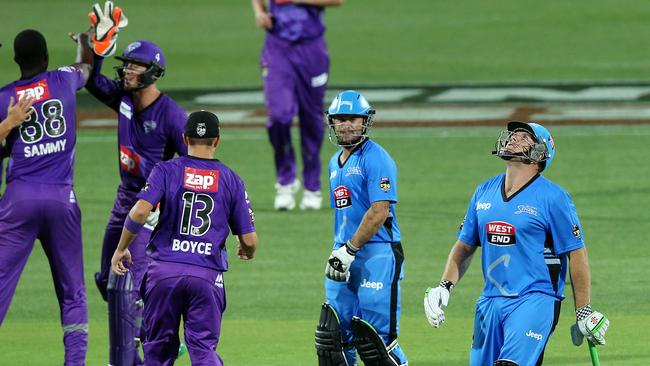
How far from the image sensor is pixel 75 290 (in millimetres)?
9875

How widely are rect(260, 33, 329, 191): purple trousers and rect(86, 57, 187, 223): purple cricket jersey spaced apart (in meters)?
5.84

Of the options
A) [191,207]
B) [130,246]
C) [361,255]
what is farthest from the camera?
[130,246]

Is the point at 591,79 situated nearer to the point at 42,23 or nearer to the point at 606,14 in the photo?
the point at 606,14

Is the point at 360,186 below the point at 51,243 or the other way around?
the other way around

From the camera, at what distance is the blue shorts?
8.48m

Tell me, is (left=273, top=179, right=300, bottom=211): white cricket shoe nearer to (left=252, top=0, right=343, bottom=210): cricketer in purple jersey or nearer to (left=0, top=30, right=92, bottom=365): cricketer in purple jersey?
(left=252, top=0, right=343, bottom=210): cricketer in purple jersey

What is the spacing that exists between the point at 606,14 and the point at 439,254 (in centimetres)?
2318

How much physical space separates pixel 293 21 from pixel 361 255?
720cm

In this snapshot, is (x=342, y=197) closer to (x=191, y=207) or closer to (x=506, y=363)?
→ (x=191, y=207)

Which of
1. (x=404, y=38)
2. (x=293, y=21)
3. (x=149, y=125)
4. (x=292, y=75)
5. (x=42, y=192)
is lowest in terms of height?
(x=42, y=192)

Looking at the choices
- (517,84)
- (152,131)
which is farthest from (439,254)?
(517,84)

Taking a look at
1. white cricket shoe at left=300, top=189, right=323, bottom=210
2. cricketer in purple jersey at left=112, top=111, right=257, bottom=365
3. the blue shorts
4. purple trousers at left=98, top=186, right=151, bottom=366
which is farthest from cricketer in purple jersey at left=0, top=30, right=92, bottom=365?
white cricket shoe at left=300, top=189, right=323, bottom=210

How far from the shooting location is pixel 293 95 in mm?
16516

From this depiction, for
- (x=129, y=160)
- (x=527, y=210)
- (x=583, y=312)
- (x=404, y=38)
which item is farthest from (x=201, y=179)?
(x=404, y=38)
